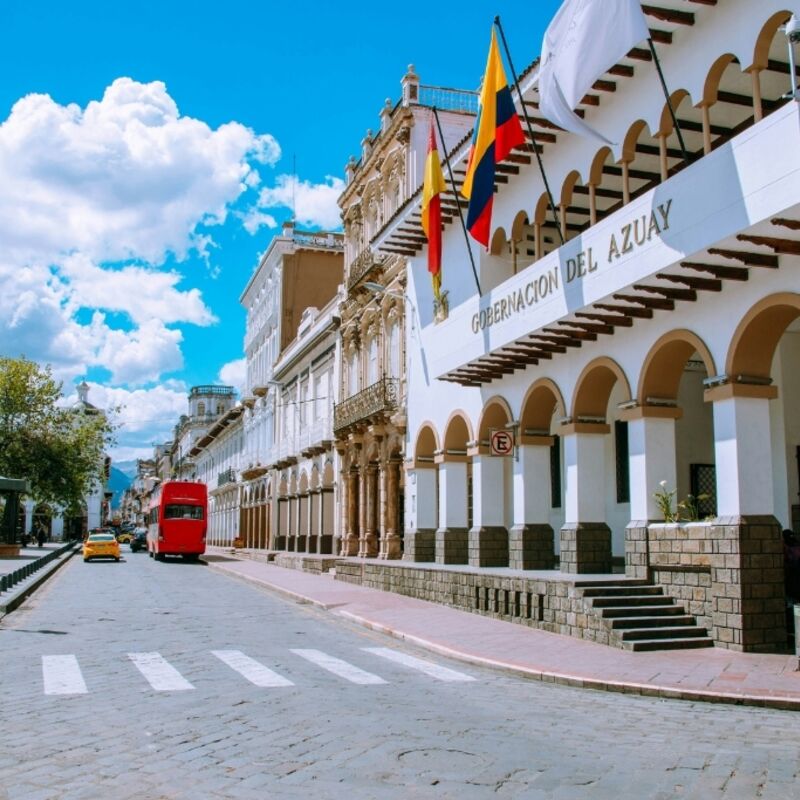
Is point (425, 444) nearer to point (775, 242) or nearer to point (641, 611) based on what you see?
point (641, 611)

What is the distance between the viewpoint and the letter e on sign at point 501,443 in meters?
19.0

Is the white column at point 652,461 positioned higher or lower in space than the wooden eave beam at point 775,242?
lower

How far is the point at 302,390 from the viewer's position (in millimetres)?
42500

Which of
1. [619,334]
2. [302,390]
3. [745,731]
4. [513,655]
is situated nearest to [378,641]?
[513,655]

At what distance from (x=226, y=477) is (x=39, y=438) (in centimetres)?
1899

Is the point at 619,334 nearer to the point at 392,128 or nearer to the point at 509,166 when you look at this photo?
the point at 509,166

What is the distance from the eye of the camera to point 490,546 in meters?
20.5

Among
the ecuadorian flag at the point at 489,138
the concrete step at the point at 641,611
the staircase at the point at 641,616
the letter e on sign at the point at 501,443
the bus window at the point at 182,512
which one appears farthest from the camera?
the bus window at the point at 182,512

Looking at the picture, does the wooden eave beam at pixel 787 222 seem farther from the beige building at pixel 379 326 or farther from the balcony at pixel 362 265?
the balcony at pixel 362 265

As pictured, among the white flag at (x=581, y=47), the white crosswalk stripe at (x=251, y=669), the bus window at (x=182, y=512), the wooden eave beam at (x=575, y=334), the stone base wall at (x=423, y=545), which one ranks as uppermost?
the white flag at (x=581, y=47)

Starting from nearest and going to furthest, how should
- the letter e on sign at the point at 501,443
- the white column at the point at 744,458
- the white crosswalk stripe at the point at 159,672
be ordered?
the white crosswalk stripe at the point at 159,672
the white column at the point at 744,458
the letter e on sign at the point at 501,443

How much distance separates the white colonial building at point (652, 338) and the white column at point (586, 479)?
0.12ft

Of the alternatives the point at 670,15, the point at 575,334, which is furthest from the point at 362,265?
the point at 670,15

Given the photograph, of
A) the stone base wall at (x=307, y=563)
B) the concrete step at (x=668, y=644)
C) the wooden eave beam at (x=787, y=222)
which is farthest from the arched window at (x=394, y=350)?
the wooden eave beam at (x=787, y=222)
